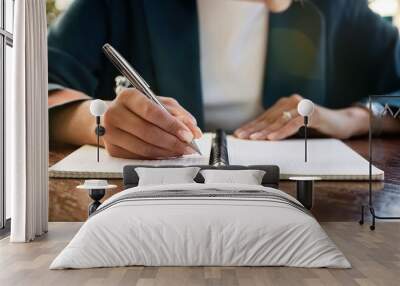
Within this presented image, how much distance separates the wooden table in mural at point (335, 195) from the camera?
698cm

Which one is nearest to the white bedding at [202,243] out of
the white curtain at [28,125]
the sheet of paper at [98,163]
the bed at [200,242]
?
the bed at [200,242]

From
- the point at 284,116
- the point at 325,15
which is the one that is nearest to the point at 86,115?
the point at 284,116

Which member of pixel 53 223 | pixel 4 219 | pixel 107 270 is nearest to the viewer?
pixel 107 270

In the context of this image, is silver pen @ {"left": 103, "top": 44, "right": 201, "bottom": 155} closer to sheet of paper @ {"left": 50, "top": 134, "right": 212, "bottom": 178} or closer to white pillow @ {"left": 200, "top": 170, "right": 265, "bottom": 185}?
sheet of paper @ {"left": 50, "top": 134, "right": 212, "bottom": 178}

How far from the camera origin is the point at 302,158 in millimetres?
7035

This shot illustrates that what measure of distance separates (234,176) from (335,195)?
1381 mm

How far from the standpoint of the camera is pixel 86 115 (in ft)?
23.2

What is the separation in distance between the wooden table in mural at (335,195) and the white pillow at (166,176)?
2.06 feet

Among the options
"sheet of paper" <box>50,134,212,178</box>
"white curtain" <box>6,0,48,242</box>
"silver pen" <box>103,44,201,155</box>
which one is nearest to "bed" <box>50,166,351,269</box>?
"white curtain" <box>6,0,48,242</box>

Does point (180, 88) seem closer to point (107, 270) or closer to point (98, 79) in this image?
point (98, 79)

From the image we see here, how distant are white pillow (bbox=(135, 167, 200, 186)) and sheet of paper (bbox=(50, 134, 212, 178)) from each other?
47cm

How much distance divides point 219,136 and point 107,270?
3112 mm

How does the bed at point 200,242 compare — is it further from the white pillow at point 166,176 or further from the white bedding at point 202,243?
the white pillow at point 166,176

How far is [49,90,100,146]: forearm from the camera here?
7062mm
